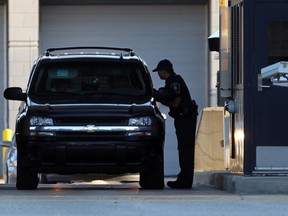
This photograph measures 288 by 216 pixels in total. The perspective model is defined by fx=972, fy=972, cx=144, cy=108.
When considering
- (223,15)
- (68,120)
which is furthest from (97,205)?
(223,15)

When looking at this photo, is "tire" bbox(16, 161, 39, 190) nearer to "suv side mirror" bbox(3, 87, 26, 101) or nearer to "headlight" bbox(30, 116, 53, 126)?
"headlight" bbox(30, 116, 53, 126)

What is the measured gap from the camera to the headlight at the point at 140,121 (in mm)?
12695

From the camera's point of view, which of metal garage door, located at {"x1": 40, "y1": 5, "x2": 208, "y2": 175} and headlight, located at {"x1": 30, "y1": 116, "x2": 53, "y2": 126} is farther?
Answer: metal garage door, located at {"x1": 40, "y1": 5, "x2": 208, "y2": 175}

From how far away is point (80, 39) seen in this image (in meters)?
26.9

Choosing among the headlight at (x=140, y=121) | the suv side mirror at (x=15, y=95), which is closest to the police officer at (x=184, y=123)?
the headlight at (x=140, y=121)

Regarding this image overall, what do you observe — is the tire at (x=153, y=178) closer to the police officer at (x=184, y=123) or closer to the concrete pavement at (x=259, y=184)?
the police officer at (x=184, y=123)

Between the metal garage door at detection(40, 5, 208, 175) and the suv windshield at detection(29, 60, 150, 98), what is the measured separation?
42.5 ft

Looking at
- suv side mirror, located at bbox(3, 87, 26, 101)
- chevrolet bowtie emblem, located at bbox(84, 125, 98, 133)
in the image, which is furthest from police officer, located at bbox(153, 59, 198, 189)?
suv side mirror, located at bbox(3, 87, 26, 101)

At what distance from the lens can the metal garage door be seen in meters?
26.8

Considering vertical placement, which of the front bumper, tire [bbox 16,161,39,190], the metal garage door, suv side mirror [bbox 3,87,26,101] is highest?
the metal garage door

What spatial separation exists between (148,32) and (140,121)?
14.5m

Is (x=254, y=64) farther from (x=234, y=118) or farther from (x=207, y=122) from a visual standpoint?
(x=207, y=122)

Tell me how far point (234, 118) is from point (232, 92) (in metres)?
0.39

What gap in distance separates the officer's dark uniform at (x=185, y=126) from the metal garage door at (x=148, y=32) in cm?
1280
